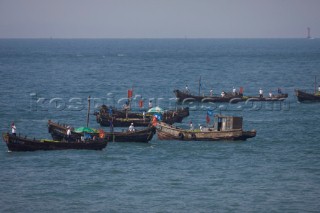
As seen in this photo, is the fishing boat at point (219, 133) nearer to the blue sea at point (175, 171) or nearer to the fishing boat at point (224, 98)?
→ the blue sea at point (175, 171)

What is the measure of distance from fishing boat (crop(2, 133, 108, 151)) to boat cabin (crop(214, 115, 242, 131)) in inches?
557

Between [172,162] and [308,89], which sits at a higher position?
[308,89]

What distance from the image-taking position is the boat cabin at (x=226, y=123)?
270 feet

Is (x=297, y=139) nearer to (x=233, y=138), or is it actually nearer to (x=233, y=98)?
(x=233, y=138)

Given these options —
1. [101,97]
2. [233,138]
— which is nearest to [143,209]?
[233,138]

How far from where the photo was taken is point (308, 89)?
5704 inches

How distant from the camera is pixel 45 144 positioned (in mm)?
75375

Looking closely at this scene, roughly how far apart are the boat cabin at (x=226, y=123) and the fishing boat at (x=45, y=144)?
14139 millimetres

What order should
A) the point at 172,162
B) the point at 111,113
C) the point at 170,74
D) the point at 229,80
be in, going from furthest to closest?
the point at 170,74
the point at 229,80
the point at 111,113
the point at 172,162

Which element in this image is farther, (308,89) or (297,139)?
(308,89)

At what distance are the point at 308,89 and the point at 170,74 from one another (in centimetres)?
5747

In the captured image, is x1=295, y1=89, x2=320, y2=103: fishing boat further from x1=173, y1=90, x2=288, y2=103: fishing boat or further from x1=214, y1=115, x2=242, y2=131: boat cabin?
x1=214, y1=115, x2=242, y2=131: boat cabin

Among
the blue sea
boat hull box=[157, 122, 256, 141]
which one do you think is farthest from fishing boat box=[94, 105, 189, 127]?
boat hull box=[157, 122, 256, 141]

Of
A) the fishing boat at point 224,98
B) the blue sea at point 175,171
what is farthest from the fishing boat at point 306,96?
the blue sea at point 175,171
